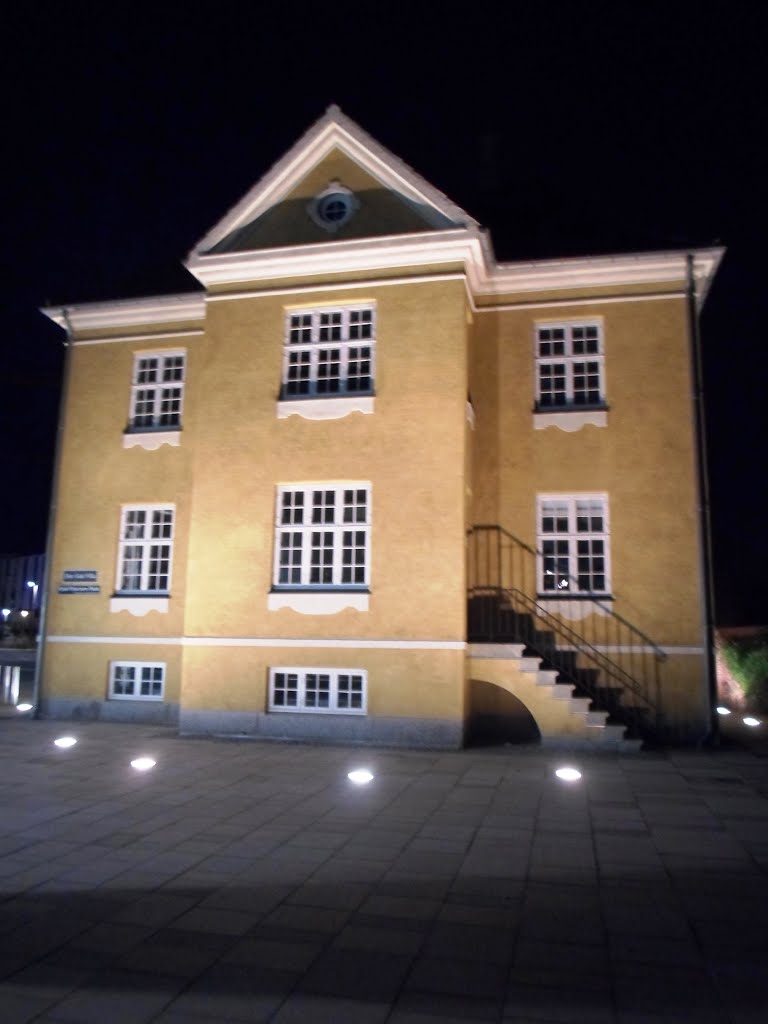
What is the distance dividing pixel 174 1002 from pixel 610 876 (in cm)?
388

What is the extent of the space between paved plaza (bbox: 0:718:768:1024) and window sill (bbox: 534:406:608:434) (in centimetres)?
696

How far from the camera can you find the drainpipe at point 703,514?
1449 centimetres

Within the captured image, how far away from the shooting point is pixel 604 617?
15133 mm

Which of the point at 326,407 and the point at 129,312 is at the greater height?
the point at 129,312

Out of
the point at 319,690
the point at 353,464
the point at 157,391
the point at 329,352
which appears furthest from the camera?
the point at 157,391

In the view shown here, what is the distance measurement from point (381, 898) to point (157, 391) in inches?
568

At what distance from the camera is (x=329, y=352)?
52.3ft

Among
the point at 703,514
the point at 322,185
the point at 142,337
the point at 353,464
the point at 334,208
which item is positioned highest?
the point at 322,185

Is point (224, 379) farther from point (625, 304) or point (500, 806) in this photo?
point (500, 806)

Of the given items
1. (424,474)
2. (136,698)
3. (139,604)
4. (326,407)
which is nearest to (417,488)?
(424,474)

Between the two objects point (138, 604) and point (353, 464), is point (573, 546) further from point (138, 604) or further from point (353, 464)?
point (138, 604)

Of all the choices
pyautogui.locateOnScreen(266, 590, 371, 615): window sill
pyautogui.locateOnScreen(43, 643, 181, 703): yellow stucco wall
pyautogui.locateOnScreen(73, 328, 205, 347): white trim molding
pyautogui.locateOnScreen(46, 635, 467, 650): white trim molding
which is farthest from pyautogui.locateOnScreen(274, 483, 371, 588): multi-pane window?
pyautogui.locateOnScreen(73, 328, 205, 347): white trim molding

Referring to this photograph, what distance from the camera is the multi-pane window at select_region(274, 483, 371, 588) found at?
592 inches

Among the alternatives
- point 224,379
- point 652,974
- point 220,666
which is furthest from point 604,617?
point 652,974
